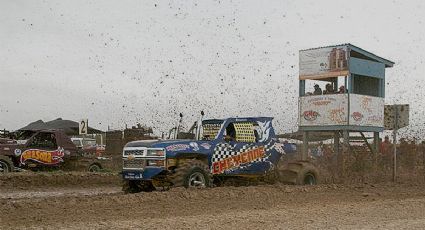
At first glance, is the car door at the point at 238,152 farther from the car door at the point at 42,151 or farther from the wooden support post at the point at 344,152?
the car door at the point at 42,151

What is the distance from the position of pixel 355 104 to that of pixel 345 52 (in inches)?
90.6

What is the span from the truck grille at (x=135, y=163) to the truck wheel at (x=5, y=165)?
8360 mm

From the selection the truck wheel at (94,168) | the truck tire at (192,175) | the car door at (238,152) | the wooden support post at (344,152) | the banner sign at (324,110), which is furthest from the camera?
the banner sign at (324,110)

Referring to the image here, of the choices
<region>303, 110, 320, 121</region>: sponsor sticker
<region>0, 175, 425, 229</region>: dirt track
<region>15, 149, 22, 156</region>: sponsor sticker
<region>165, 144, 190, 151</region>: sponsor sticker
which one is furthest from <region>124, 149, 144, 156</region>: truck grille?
<region>303, 110, 320, 121</region>: sponsor sticker

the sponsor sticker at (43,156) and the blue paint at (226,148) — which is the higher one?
the blue paint at (226,148)

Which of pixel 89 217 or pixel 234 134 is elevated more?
pixel 234 134

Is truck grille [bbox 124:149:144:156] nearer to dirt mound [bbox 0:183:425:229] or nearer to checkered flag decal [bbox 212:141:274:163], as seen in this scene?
dirt mound [bbox 0:183:425:229]

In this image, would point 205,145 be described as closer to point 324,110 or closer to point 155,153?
point 155,153

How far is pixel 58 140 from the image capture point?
889 inches

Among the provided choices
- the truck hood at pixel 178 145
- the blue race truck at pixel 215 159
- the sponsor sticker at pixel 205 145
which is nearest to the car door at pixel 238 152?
the blue race truck at pixel 215 159

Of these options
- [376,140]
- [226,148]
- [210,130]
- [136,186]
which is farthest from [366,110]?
[136,186]

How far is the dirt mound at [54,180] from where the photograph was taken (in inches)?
752

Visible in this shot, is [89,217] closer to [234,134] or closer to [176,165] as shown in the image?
[176,165]

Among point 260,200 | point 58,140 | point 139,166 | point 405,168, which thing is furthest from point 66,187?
point 405,168
